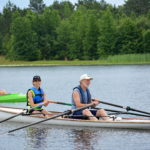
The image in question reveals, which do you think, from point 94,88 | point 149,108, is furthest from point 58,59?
point 149,108

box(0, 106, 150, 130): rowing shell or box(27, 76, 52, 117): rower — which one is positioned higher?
box(27, 76, 52, 117): rower

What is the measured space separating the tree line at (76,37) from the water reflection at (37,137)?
231 ft

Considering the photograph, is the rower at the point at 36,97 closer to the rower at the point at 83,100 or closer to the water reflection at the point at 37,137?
the water reflection at the point at 37,137

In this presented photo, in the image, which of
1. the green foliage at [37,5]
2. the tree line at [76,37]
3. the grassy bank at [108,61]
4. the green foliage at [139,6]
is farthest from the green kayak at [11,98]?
the green foliage at [37,5]

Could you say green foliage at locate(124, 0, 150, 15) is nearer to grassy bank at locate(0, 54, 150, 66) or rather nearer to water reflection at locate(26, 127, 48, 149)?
grassy bank at locate(0, 54, 150, 66)

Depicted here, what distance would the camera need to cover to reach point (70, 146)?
61.7 feet

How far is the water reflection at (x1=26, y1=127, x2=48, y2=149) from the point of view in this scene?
19.1 metres

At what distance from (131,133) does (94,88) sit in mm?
23871

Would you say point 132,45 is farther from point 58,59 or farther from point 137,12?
point 137,12

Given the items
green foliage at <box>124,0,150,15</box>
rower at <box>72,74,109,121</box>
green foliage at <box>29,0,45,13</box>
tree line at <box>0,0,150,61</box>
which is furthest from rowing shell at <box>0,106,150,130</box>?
green foliage at <box>29,0,45,13</box>

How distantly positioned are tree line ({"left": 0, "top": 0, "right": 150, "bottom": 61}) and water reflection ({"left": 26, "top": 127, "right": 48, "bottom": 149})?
7047cm

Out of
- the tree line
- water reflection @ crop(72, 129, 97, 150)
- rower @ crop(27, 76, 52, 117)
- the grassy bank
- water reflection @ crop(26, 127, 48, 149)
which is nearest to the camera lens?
water reflection @ crop(72, 129, 97, 150)

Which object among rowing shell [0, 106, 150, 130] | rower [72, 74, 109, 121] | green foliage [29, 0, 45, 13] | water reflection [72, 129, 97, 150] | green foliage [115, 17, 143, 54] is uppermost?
green foliage [29, 0, 45, 13]

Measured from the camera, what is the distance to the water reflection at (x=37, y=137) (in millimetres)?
19125
